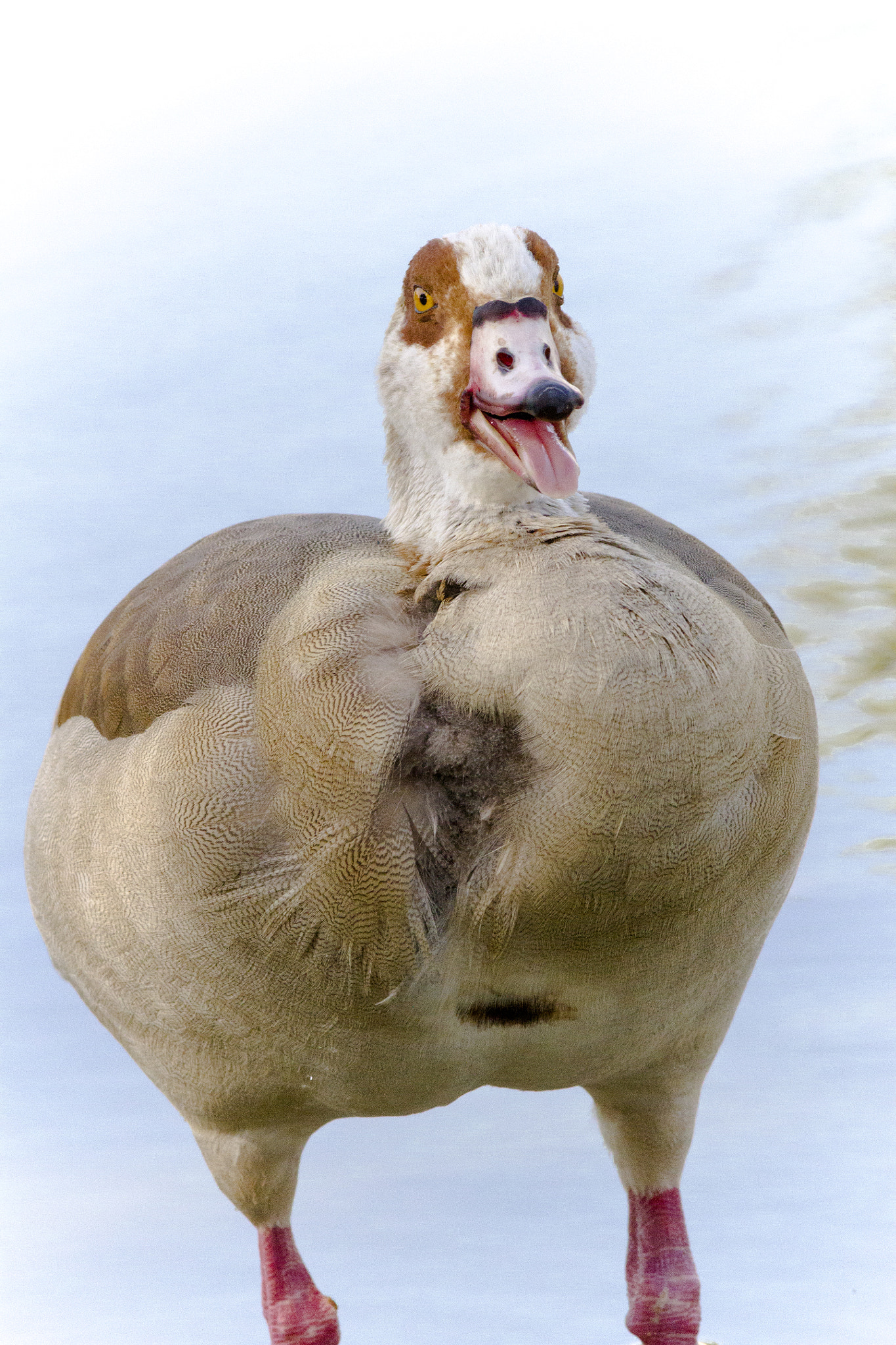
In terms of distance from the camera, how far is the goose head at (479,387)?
253 cm

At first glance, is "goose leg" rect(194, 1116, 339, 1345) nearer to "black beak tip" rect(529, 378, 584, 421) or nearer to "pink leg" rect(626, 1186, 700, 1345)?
"pink leg" rect(626, 1186, 700, 1345)

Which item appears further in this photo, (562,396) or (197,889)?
(197,889)

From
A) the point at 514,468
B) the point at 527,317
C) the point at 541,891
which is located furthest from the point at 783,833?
the point at 527,317

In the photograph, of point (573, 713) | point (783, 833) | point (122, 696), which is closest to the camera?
point (573, 713)

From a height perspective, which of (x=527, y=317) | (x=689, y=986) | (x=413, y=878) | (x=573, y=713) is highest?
(x=527, y=317)

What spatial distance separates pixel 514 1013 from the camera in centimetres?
267

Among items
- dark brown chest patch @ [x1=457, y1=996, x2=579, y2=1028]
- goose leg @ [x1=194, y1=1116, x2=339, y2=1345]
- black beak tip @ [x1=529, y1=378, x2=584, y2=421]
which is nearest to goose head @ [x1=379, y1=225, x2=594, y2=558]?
black beak tip @ [x1=529, y1=378, x2=584, y2=421]

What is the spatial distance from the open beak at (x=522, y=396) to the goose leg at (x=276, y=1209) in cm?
123

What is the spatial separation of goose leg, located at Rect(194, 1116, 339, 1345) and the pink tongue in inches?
48.2

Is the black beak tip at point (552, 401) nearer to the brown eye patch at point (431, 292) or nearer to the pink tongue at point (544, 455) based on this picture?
the pink tongue at point (544, 455)

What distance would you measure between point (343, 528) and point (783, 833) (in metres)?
0.92

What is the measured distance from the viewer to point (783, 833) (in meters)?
2.72

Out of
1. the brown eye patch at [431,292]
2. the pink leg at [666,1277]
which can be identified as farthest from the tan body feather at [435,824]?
the pink leg at [666,1277]

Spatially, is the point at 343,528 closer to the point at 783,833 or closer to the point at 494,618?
the point at 494,618
